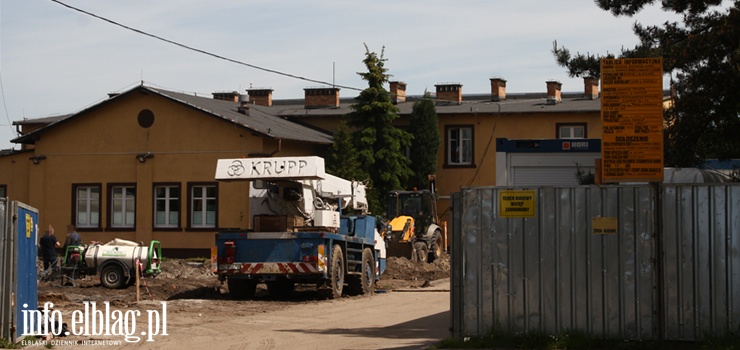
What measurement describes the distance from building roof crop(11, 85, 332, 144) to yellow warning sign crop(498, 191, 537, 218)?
89.4 feet

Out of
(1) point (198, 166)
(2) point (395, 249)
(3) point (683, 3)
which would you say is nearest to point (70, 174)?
(1) point (198, 166)

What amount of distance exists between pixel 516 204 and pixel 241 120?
29.6 metres

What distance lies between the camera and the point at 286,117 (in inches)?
2024

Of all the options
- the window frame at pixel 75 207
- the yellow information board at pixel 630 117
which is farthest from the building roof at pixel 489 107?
the yellow information board at pixel 630 117

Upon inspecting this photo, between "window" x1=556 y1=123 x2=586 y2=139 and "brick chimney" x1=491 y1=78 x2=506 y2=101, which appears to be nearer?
"window" x1=556 y1=123 x2=586 y2=139

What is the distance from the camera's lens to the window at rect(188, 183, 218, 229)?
141 feet

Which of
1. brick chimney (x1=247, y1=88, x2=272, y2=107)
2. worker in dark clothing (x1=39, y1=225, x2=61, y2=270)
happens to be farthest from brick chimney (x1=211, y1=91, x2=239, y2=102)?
worker in dark clothing (x1=39, y1=225, x2=61, y2=270)

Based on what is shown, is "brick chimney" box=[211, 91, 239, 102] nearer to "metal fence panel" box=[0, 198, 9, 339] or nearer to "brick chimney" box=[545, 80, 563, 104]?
"brick chimney" box=[545, 80, 563, 104]

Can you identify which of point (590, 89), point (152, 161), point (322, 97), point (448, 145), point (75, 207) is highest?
point (590, 89)

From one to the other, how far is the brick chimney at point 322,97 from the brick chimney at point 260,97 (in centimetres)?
435

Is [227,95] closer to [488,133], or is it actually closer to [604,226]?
[488,133]

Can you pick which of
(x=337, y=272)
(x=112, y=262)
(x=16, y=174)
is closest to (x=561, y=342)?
(x=337, y=272)

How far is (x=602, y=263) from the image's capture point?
14148mm

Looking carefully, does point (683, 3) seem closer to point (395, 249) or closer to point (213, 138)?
point (395, 249)
